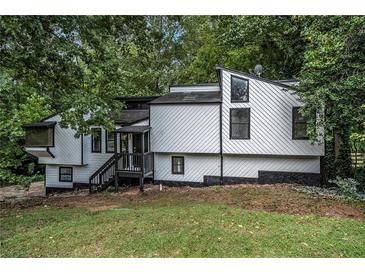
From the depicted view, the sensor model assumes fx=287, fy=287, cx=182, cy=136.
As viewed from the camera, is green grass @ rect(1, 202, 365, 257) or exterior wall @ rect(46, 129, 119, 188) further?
exterior wall @ rect(46, 129, 119, 188)

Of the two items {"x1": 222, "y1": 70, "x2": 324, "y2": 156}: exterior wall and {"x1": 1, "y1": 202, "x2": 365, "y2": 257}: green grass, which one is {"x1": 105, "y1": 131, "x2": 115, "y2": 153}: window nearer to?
{"x1": 222, "y1": 70, "x2": 324, "y2": 156}: exterior wall

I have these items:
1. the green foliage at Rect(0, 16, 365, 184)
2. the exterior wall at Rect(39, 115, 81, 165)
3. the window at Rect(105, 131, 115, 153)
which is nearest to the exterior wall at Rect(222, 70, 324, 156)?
the green foliage at Rect(0, 16, 365, 184)

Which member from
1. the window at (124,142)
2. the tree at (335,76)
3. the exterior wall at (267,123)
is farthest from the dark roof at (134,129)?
the tree at (335,76)

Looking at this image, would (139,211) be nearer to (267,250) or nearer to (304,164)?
(267,250)

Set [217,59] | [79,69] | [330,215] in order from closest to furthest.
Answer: [330,215] < [79,69] < [217,59]

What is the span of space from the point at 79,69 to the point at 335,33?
567 centimetres

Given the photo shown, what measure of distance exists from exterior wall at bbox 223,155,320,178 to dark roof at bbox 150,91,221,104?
191 cm

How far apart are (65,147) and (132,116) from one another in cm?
293

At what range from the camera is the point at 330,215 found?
532 cm

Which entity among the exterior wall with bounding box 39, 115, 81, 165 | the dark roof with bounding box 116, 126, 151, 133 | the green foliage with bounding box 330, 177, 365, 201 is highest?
the dark roof with bounding box 116, 126, 151, 133

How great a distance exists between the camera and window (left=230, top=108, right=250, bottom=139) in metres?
8.89

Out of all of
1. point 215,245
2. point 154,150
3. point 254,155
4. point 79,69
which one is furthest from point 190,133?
point 215,245

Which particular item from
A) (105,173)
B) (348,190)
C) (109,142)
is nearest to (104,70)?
(109,142)

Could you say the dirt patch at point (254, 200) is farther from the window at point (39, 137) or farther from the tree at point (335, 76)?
the window at point (39, 137)
